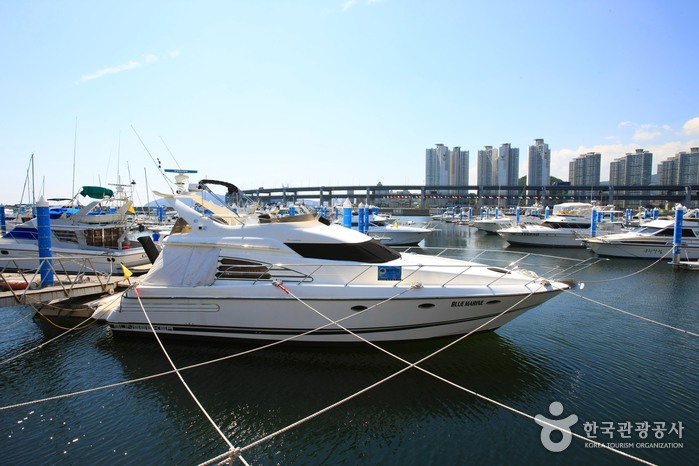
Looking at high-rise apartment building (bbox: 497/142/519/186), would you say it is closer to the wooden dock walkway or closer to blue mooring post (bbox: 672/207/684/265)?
blue mooring post (bbox: 672/207/684/265)

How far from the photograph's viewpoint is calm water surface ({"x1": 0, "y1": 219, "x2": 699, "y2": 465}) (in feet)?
14.9

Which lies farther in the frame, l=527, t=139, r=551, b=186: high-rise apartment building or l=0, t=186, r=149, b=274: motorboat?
l=527, t=139, r=551, b=186: high-rise apartment building

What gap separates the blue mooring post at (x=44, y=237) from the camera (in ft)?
30.8

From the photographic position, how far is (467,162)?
544 ft

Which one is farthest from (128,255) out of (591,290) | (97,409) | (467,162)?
(467,162)

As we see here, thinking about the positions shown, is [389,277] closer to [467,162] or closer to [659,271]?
[659,271]

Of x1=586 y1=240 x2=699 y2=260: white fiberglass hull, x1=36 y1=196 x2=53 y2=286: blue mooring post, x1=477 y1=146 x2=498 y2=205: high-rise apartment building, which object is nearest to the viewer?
x1=36 y1=196 x2=53 y2=286: blue mooring post

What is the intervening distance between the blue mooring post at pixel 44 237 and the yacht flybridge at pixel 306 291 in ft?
12.1

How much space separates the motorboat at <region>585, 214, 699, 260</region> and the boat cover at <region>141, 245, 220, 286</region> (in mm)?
24999

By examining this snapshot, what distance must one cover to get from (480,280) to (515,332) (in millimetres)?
2552

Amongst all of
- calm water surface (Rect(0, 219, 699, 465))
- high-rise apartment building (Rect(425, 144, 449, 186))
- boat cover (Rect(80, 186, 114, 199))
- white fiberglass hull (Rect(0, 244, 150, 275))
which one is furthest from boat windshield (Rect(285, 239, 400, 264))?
high-rise apartment building (Rect(425, 144, 449, 186))

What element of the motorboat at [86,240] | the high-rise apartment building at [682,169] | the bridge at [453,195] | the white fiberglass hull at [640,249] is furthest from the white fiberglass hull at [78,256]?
the high-rise apartment building at [682,169]

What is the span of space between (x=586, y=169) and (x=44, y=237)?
169m

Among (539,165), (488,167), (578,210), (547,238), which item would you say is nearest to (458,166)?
(488,167)
